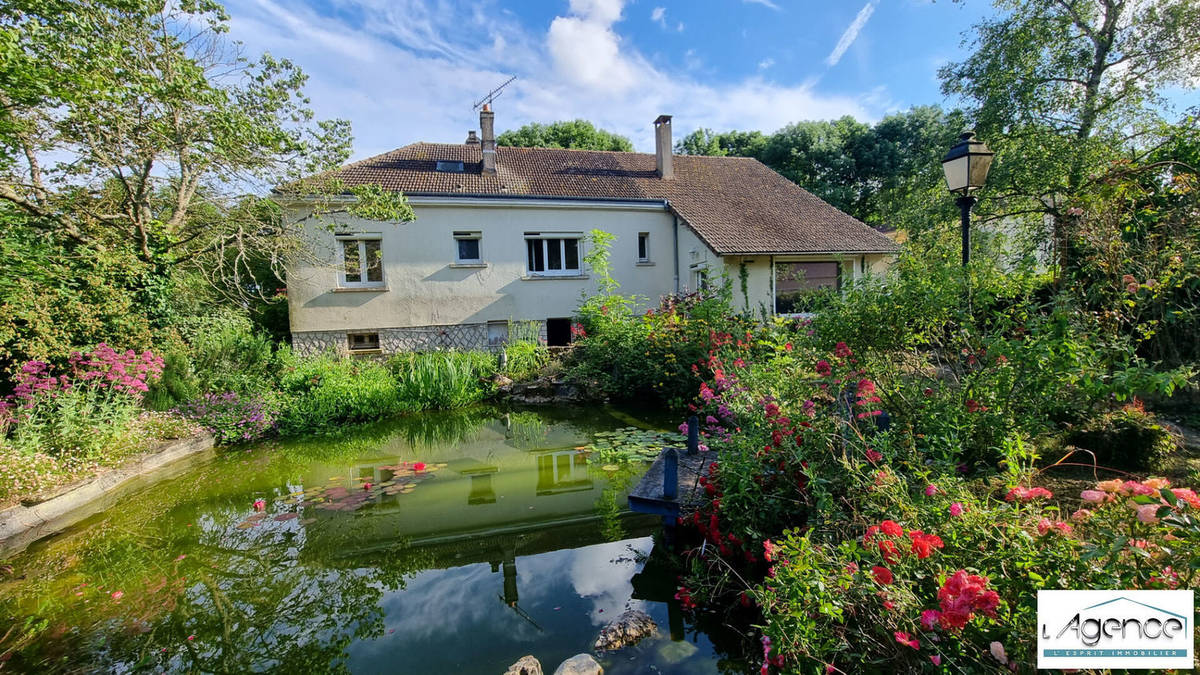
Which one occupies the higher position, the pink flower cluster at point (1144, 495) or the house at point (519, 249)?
the house at point (519, 249)

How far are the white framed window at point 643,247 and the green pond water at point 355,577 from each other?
31.9 ft

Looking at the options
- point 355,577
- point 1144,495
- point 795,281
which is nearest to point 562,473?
point 355,577

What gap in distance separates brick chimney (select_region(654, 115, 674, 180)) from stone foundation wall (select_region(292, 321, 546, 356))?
690 centimetres

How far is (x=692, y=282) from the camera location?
15.1m

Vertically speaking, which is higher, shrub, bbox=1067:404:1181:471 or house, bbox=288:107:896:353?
house, bbox=288:107:896:353

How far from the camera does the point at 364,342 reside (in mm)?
13531

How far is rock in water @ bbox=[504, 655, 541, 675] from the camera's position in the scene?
2.76 meters

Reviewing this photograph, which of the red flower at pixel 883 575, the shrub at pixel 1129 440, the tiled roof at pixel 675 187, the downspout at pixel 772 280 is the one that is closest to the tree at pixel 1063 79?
the tiled roof at pixel 675 187

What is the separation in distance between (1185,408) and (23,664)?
34.2 feet

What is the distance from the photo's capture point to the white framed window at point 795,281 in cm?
1441

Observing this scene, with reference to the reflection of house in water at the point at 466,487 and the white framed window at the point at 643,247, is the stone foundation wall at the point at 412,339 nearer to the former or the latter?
the white framed window at the point at 643,247

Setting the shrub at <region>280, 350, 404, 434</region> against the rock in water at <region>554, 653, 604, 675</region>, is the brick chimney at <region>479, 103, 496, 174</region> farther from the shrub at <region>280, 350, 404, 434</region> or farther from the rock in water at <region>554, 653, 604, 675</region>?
the rock in water at <region>554, 653, 604, 675</region>

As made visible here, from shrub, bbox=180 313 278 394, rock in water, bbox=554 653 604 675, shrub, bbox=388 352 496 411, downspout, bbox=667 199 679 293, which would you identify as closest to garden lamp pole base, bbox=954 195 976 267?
rock in water, bbox=554 653 604 675

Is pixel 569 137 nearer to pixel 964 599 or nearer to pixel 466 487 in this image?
pixel 466 487
